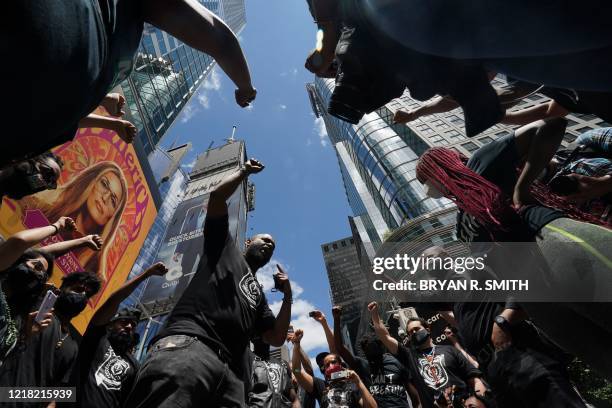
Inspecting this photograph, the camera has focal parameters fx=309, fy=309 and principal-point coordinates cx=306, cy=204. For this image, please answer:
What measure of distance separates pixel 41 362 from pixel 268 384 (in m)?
2.50

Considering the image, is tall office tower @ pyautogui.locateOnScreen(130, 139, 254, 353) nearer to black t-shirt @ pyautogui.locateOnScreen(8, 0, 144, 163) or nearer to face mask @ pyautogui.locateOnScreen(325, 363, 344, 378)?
face mask @ pyautogui.locateOnScreen(325, 363, 344, 378)

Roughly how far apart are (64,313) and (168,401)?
2600 millimetres

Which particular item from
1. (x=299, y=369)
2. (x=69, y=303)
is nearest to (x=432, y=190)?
(x=69, y=303)

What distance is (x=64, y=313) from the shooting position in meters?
3.20

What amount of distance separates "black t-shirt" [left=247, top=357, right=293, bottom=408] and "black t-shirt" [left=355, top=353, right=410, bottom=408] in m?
1.17

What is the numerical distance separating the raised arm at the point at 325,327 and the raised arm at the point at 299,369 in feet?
1.69

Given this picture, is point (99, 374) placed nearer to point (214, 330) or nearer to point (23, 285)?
point (23, 285)

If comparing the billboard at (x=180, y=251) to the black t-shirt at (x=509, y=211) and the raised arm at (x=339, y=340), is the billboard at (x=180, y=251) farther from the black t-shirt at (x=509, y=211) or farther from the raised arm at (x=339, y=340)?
the black t-shirt at (x=509, y=211)

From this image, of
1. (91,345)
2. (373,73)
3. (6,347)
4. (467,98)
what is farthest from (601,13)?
(91,345)

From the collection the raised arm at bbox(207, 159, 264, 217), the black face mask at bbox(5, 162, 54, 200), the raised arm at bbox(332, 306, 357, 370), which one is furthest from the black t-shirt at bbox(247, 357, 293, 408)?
the black face mask at bbox(5, 162, 54, 200)

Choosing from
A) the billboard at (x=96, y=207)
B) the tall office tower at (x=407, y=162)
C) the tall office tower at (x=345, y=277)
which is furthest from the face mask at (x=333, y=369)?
the tall office tower at (x=345, y=277)

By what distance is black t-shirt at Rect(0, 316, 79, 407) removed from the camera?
242cm

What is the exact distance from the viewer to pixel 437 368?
4.05 m

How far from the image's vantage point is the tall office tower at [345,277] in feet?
237
